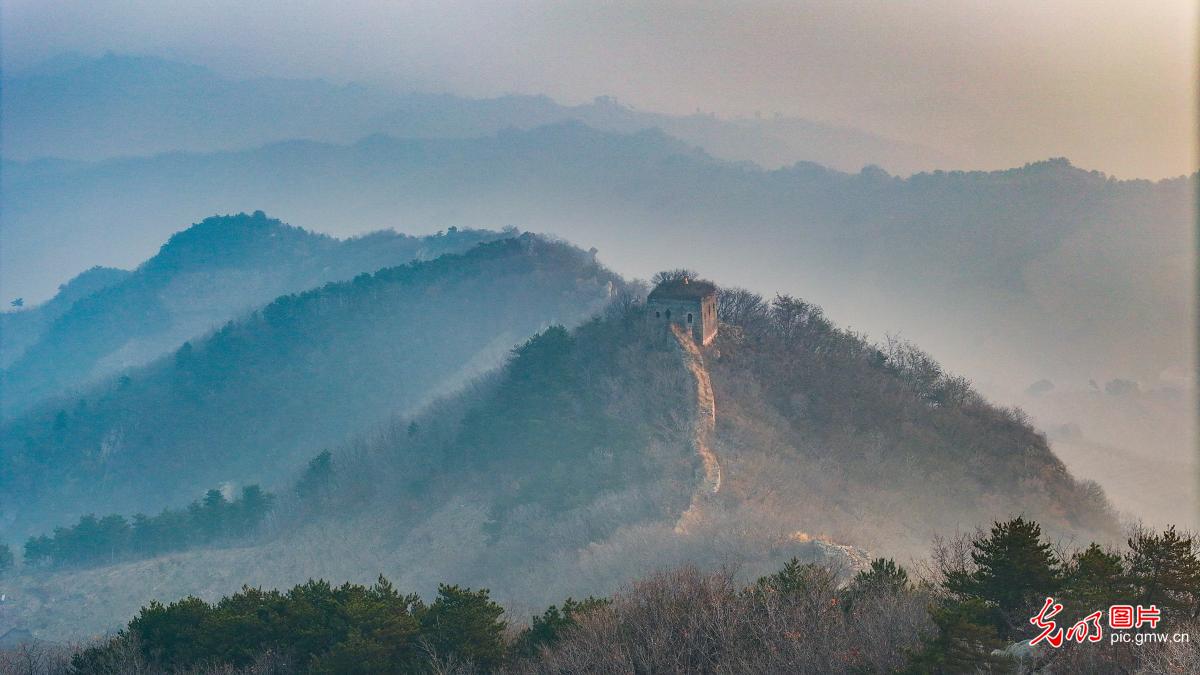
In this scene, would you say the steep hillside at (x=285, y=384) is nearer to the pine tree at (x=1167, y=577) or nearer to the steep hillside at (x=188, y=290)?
the steep hillside at (x=188, y=290)

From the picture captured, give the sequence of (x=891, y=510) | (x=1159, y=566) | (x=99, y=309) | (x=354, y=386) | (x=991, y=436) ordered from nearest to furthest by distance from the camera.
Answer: (x=1159, y=566) → (x=891, y=510) → (x=991, y=436) → (x=354, y=386) → (x=99, y=309)

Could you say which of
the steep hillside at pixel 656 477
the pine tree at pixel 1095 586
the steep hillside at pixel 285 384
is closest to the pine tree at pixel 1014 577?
the pine tree at pixel 1095 586

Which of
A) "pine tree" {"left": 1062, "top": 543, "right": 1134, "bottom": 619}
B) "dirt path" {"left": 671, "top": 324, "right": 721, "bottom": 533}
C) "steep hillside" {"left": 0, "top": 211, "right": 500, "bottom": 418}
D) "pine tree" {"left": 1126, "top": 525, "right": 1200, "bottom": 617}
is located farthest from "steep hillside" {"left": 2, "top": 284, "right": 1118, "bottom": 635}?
"steep hillside" {"left": 0, "top": 211, "right": 500, "bottom": 418}

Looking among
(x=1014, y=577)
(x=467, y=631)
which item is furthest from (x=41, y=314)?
(x=1014, y=577)

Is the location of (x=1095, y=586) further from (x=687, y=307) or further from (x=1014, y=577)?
(x=687, y=307)

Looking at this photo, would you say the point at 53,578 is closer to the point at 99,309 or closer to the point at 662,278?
the point at 662,278

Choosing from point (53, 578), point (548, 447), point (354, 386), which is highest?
point (354, 386)

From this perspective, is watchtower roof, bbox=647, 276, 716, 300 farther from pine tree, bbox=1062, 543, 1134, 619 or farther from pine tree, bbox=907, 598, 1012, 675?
pine tree, bbox=907, 598, 1012, 675

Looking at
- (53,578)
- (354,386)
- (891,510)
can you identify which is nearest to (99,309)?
(354,386)
